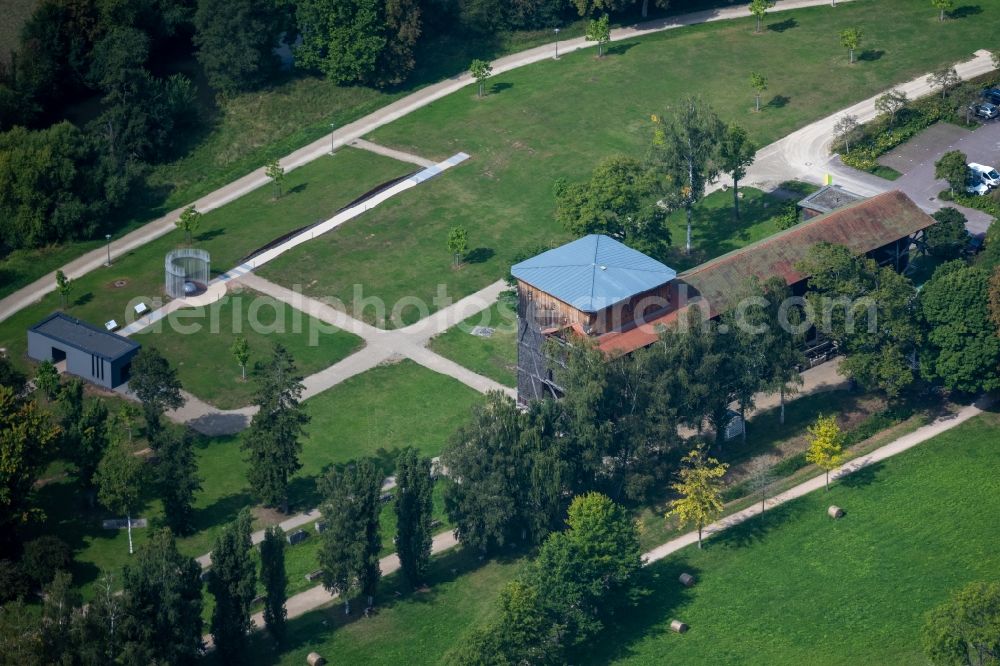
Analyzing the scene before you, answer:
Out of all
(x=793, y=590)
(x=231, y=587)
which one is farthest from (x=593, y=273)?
(x=231, y=587)

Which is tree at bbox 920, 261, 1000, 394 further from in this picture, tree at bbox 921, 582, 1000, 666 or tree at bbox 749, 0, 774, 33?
tree at bbox 749, 0, 774, 33

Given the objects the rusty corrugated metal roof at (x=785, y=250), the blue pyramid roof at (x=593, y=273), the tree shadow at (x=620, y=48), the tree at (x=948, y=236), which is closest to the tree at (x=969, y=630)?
the rusty corrugated metal roof at (x=785, y=250)

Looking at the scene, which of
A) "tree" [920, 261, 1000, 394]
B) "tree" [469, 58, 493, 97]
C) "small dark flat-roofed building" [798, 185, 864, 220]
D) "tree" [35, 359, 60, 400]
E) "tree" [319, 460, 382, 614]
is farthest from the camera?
"tree" [469, 58, 493, 97]

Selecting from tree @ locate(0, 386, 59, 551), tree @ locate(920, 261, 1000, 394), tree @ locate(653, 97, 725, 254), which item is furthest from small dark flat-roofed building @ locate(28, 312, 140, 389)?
tree @ locate(920, 261, 1000, 394)

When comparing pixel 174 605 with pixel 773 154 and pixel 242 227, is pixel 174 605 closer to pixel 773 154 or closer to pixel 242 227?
pixel 242 227

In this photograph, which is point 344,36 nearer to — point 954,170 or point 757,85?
point 757,85

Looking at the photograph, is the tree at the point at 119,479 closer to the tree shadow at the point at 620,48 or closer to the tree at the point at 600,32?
the tree at the point at 600,32
